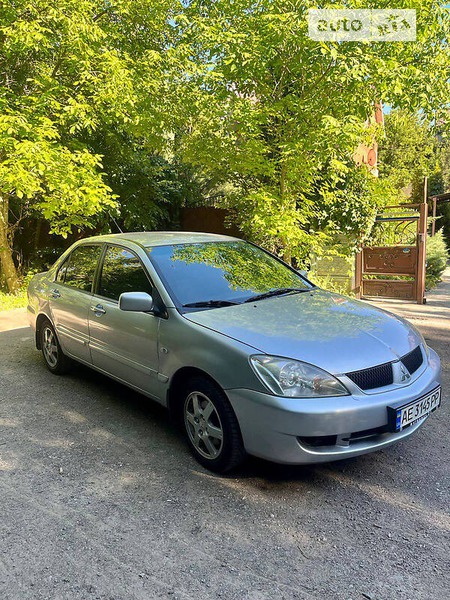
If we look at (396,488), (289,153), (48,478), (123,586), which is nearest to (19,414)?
(48,478)

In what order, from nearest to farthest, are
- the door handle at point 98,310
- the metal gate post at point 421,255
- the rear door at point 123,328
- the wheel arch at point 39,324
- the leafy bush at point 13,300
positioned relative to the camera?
the rear door at point 123,328, the door handle at point 98,310, the wheel arch at point 39,324, the leafy bush at point 13,300, the metal gate post at point 421,255

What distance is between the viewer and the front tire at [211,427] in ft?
9.23

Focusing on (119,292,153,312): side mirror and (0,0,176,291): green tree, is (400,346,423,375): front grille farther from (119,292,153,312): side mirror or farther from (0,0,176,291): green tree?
(0,0,176,291): green tree

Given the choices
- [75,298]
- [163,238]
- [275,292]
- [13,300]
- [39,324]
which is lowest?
[13,300]

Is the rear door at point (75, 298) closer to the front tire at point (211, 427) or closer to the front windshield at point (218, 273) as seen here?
the front windshield at point (218, 273)

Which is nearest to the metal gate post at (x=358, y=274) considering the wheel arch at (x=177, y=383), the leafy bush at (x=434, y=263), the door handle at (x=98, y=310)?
the leafy bush at (x=434, y=263)

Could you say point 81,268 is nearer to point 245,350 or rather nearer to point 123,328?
point 123,328

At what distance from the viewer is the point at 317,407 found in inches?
100

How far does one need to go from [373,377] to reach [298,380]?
0.46 meters

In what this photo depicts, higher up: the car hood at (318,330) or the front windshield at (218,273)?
the front windshield at (218,273)

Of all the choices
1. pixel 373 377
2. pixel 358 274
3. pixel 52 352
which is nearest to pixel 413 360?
pixel 373 377

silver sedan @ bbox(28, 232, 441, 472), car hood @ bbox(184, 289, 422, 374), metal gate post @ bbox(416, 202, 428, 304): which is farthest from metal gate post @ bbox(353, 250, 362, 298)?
car hood @ bbox(184, 289, 422, 374)

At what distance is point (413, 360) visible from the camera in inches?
121

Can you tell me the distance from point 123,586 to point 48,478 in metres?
1.13
